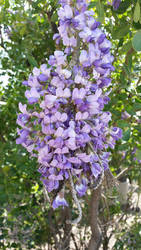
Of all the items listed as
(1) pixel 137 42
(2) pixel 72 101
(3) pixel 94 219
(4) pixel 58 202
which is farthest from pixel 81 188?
(3) pixel 94 219

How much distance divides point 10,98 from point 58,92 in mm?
1160

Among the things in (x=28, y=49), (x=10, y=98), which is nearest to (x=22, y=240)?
(x=10, y=98)

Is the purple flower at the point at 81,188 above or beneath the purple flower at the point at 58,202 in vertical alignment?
above

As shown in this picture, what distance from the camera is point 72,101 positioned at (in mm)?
531

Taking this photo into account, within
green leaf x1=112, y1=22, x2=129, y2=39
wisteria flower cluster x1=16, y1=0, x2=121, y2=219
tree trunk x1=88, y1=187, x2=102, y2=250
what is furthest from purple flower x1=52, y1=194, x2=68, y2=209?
tree trunk x1=88, y1=187, x2=102, y2=250

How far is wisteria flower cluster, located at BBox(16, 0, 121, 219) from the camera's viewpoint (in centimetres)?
51

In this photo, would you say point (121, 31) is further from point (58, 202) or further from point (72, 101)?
point (58, 202)

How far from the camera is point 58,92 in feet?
1.66

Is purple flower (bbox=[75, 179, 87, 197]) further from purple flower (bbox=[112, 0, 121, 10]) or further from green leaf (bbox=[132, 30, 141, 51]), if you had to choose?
purple flower (bbox=[112, 0, 121, 10])

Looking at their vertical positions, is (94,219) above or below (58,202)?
above

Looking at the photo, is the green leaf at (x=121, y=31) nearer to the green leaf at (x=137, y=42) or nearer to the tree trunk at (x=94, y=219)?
the green leaf at (x=137, y=42)

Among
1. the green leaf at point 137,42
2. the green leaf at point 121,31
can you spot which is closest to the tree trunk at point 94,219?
the green leaf at point 121,31

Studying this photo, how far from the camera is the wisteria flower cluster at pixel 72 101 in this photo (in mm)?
512

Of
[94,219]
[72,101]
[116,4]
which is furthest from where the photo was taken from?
[94,219]
